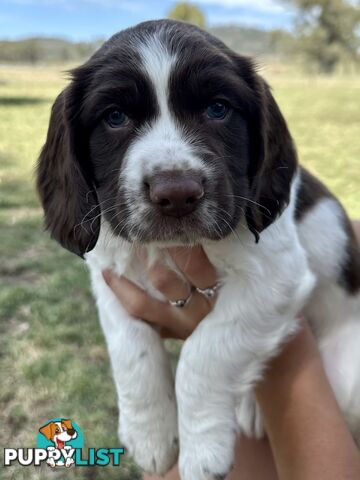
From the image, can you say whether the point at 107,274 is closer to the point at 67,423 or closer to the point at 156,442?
the point at 156,442

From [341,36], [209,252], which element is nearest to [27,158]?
[209,252]

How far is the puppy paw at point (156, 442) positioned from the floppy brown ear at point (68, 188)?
728 millimetres

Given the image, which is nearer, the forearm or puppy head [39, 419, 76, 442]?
the forearm

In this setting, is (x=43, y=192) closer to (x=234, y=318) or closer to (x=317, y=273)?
(x=234, y=318)

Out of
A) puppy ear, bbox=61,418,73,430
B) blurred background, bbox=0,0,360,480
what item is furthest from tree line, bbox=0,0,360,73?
puppy ear, bbox=61,418,73,430

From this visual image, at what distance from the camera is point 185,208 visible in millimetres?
1667

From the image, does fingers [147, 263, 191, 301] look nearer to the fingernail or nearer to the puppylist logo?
the fingernail

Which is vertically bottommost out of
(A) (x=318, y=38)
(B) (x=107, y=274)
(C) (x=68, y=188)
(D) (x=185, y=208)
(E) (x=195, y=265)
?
(A) (x=318, y=38)

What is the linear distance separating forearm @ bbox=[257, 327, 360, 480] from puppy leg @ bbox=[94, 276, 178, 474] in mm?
406

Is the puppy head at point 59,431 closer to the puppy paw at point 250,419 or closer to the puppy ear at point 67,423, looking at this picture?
the puppy ear at point 67,423

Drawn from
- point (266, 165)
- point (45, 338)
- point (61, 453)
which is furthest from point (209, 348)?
point (45, 338)

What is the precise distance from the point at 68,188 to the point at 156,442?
105cm

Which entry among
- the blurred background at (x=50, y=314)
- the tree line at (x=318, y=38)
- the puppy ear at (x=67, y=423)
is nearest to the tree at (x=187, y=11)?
the tree line at (x=318, y=38)

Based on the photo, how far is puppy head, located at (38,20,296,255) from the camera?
68.6 inches
